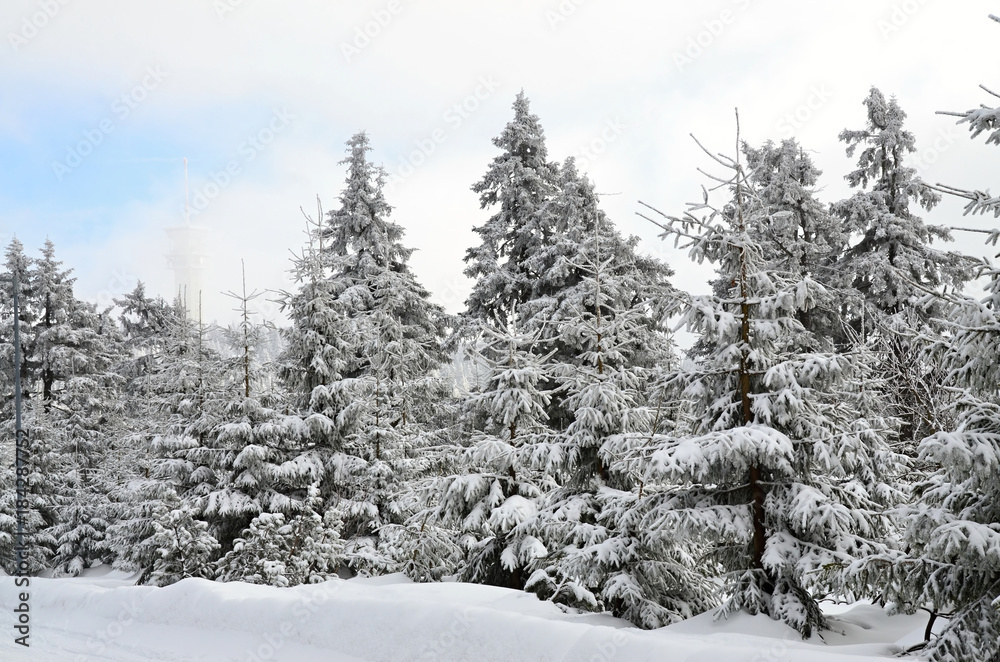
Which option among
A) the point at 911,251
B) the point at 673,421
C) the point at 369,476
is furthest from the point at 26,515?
the point at 911,251

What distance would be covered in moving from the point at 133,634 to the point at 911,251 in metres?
20.7

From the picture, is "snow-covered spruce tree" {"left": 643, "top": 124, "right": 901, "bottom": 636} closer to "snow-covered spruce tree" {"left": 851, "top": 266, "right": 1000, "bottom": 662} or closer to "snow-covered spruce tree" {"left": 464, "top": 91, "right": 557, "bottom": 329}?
"snow-covered spruce tree" {"left": 851, "top": 266, "right": 1000, "bottom": 662}

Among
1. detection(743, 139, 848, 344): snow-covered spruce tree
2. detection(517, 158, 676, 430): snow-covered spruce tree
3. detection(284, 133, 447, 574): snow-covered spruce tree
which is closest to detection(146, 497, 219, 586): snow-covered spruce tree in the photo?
detection(284, 133, 447, 574): snow-covered spruce tree

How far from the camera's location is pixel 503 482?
11.8 metres

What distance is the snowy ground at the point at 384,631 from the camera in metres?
6.44

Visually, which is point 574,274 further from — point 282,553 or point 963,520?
point 963,520

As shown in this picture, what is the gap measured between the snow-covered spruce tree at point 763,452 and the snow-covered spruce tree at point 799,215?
40.2 feet

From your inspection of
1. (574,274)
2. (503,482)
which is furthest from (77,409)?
(503,482)

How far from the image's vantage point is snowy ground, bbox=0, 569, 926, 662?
253 inches

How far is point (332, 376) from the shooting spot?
19156mm

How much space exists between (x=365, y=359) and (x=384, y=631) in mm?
13723

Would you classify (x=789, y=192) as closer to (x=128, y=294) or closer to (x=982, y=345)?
(x=982, y=345)

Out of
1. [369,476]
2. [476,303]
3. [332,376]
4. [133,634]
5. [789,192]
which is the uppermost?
[789,192]

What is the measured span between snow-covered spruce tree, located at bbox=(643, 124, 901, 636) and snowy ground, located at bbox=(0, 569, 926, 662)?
0.82 m
